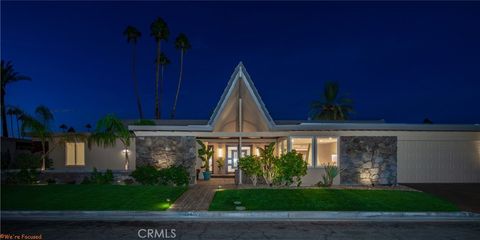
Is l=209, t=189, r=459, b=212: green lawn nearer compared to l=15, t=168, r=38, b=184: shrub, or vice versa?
l=209, t=189, r=459, b=212: green lawn

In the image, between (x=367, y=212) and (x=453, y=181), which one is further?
(x=453, y=181)

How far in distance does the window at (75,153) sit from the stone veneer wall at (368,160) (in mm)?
16570

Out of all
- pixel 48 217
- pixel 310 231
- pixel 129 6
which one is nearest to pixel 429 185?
pixel 310 231

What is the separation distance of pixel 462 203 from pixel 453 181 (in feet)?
20.6

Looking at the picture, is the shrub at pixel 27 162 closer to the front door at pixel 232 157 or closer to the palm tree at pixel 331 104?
the front door at pixel 232 157

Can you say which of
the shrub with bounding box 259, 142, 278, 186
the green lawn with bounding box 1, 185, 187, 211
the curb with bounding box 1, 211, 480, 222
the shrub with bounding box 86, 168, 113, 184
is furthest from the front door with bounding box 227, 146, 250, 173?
the curb with bounding box 1, 211, 480, 222

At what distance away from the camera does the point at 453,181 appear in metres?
19.3

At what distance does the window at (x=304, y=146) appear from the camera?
62.5ft

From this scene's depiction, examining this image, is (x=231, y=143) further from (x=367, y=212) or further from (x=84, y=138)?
(x=367, y=212)

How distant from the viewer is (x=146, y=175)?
56.9 ft

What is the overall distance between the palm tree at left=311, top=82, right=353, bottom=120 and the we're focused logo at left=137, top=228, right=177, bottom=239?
41.4 metres

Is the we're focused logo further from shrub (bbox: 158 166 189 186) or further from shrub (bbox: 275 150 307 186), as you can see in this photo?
shrub (bbox: 275 150 307 186)

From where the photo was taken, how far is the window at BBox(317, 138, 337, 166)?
62.4 feet

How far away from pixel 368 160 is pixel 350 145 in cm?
115
